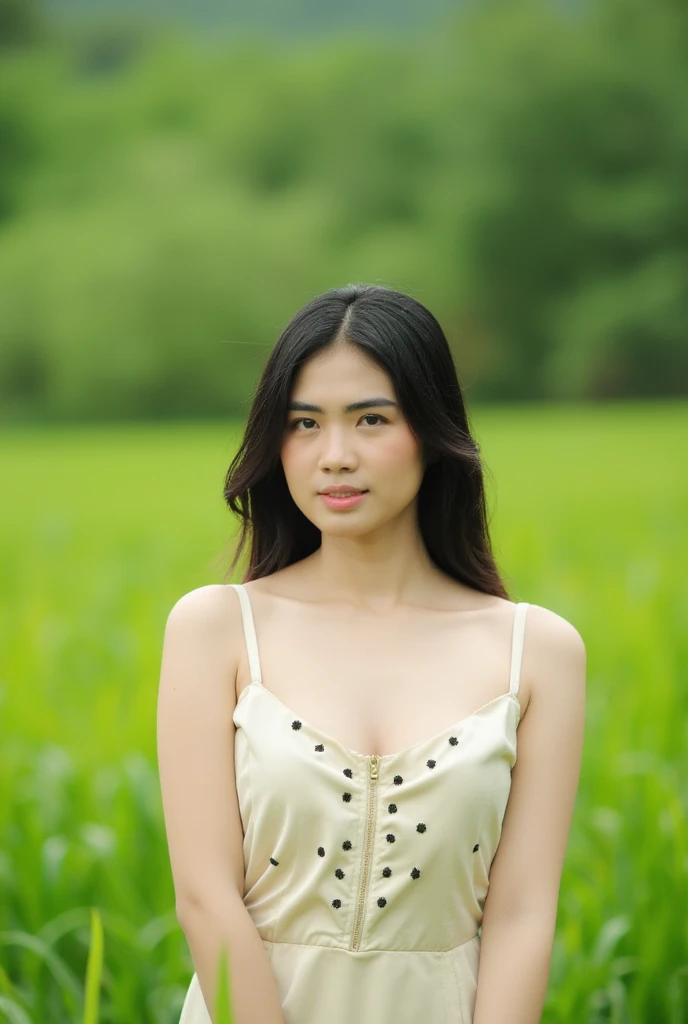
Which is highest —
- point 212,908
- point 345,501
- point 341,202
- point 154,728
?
point 341,202

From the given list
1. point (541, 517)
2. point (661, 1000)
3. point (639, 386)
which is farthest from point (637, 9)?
point (661, 1000)

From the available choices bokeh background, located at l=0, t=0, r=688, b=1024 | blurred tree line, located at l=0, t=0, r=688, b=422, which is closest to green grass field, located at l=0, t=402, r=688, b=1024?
bokeh background, located at l=0, t=0, r=688, b=1024

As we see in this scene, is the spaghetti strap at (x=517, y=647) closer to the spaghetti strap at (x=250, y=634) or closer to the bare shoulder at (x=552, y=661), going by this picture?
the bare shoulder at (x=552, y=661)

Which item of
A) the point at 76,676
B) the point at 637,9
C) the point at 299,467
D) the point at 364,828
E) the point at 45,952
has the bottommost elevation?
the point at 76,676

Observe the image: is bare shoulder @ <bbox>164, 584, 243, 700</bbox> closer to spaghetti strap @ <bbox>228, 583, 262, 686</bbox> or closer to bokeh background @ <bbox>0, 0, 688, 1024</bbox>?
spaghetti strap @ <bbox>228, 583, 262, 686</bbox>

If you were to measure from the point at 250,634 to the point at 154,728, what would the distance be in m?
1.50

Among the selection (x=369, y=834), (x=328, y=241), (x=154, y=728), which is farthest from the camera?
(x=328, y=241)

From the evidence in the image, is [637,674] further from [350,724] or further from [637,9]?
[637,9]

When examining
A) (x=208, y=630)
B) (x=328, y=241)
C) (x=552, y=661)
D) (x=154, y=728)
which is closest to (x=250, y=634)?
(x=208, y=630)

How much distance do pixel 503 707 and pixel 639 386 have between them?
922 centimetres

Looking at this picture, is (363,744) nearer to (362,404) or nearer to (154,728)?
(362,404)

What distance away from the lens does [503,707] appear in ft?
3.43

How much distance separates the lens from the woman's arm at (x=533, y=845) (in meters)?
1.02

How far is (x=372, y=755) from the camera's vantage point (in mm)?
1011
